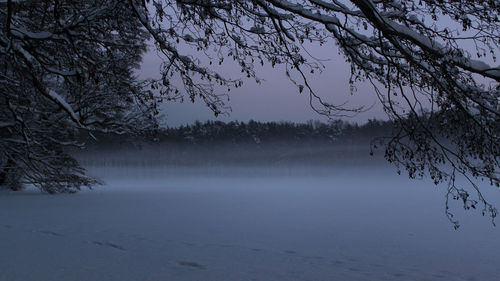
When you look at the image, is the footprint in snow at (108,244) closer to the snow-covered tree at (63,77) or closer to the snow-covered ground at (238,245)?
the snow-covered ground at (238,245)

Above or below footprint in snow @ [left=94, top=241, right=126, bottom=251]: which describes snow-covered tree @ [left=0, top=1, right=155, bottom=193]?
above

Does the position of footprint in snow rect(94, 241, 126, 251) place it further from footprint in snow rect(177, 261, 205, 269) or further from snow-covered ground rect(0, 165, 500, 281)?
footprint in snow rect(177, 261, 205, 269)

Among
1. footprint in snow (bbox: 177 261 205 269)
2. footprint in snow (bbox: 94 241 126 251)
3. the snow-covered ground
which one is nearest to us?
the snow-covered ground

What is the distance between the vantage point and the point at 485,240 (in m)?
8.11

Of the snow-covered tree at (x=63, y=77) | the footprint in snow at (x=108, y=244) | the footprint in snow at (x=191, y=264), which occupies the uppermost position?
the snow-covered tree at (x=63, y=77)

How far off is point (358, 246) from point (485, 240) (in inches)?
109

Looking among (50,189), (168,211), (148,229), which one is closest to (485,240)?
(148,229)

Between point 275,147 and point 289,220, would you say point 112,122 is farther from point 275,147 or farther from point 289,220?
point 275,147

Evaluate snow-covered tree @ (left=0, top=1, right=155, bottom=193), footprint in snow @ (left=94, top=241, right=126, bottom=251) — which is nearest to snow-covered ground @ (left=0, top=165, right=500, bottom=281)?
footprint in snow @ (left=94, top=241, right=126, bottom=251)

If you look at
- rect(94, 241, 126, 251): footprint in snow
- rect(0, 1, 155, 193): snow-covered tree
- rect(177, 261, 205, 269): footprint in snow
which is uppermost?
rect(0, 1, 155, 193): snow-covered tree

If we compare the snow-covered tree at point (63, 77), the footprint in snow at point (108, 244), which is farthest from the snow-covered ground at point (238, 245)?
the snow-covered tree at point (63, 77)

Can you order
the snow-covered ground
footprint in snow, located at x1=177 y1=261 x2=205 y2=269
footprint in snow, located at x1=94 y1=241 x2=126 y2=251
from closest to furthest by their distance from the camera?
the snow-covered ground → footprint in snow, located at x1=177 y1=261 x2=205 y2=269 → footprint in snow, located at x1=94 y1=241 x2=126 y2=251

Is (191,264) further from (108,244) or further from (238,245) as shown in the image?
(108,244)

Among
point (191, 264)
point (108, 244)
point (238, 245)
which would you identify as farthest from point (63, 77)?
point (238, 245)
